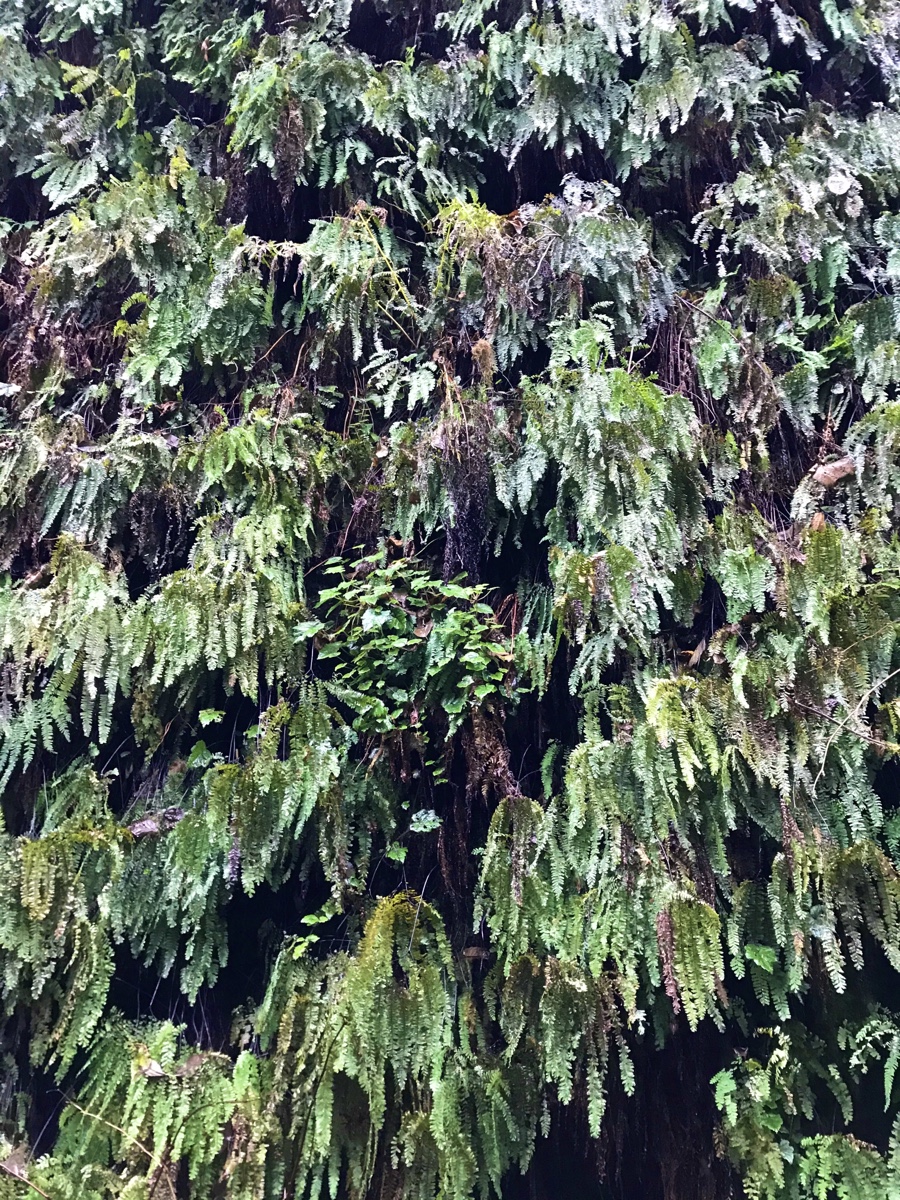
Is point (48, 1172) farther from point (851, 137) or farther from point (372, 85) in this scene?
point (851, 137)

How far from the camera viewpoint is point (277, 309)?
4551mm

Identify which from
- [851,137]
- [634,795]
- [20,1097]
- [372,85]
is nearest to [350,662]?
[634,795]

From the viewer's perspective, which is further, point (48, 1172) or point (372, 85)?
point (372, 85)

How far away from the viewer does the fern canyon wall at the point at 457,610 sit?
114 inches

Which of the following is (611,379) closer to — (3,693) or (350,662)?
(350,662)

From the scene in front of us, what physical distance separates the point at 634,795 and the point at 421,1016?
3.66 ft

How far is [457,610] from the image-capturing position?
353 cm

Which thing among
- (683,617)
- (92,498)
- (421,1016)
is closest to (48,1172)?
(421,1016)

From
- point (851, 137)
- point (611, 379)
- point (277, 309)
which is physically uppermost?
point (851, 137)

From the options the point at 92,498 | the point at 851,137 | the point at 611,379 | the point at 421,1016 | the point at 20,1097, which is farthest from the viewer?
the point at 851,137

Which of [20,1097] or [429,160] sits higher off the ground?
[429,160]

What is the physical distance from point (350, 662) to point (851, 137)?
382 centimetres

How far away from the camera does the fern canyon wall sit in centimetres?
291

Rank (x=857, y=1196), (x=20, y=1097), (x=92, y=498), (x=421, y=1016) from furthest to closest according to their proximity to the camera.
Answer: (x=92, y=498) → (x=20, y=1097) → (x=421, y=1016) → (x=857, y=1196)
